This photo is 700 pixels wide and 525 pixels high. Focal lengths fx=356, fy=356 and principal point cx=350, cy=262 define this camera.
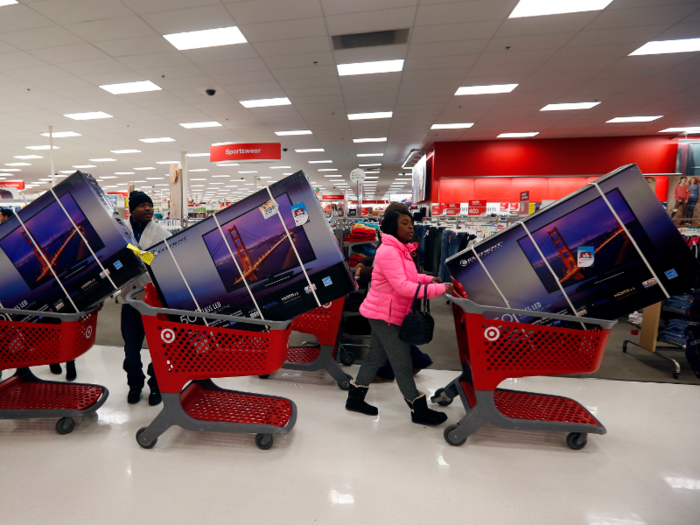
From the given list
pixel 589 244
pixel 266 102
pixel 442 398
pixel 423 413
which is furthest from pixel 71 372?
pixel 266 102

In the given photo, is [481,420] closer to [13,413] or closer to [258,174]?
[13,413]

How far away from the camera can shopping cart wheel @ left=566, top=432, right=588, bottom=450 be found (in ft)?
6.89

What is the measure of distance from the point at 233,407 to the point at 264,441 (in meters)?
0.36

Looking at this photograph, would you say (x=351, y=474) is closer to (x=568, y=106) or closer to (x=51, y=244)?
(x=51, y=244)

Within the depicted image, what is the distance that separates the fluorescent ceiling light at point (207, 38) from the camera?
16.2 ft

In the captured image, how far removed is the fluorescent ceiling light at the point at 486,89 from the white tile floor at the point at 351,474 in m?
6.44

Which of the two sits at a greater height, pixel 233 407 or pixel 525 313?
pixel 525 313

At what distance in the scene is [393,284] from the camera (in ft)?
7.11

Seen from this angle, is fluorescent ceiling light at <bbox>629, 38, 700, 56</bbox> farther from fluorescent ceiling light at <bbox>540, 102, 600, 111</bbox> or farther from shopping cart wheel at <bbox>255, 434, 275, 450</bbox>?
shopping cart wheel at <bbox>255, 434, 275, 450</bbox>

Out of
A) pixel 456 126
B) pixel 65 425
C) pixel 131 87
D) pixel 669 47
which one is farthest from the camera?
pixel 456 126

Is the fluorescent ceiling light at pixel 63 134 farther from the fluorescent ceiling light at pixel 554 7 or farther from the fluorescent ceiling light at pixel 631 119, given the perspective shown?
the fluorescent ceiling light at pixel 631 119

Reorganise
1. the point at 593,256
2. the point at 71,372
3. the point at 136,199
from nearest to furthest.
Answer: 1. the point at 593,256
2. the point at 136,199
3. the point at 71,372

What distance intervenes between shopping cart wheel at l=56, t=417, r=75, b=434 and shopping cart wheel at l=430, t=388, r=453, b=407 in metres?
2.38

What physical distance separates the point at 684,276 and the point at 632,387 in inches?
69.2
